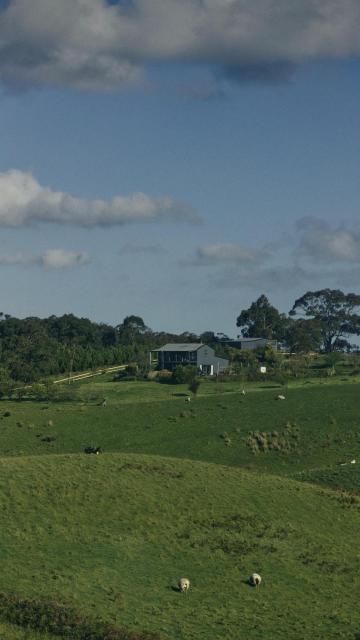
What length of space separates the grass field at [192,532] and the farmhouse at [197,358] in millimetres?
74226

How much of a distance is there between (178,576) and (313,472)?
1221 inches

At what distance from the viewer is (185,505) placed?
60.0 m

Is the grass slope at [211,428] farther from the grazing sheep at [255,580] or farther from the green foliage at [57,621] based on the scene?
the green foliage at [57,621]

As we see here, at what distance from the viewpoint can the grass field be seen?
43.5 m

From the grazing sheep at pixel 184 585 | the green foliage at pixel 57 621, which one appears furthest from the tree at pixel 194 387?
the green foliage at pixel 57 621

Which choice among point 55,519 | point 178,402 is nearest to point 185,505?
point 55,519

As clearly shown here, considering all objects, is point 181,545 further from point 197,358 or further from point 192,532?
point 197,358

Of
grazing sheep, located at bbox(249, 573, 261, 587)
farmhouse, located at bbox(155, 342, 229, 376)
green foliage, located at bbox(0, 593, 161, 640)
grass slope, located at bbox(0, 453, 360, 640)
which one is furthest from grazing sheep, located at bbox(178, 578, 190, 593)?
farmhouse, located at bbox(155, 342, 229, 376)

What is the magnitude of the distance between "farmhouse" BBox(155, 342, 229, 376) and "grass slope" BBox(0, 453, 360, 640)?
321ft

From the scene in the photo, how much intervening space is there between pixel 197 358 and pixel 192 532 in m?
114

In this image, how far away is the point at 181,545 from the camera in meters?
52.6

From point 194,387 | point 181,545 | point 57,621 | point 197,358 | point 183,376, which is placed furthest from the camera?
point 197,358

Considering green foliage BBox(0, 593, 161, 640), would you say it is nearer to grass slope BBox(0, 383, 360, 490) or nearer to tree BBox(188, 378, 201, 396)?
grass slope BBox(0, 383, 360, 490)

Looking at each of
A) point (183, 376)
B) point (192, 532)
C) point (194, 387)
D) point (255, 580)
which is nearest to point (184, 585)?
point (255, 580)
